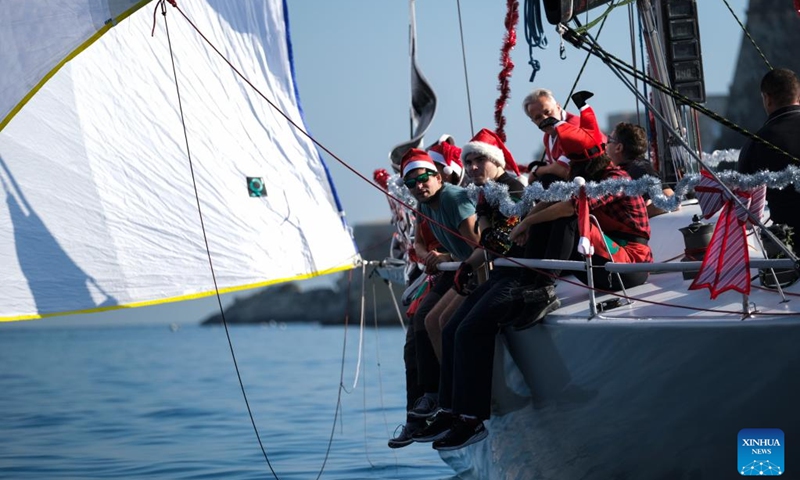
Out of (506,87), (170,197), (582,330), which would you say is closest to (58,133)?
(170,197)

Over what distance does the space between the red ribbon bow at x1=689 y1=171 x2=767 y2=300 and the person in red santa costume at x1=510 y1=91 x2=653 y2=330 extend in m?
0.66

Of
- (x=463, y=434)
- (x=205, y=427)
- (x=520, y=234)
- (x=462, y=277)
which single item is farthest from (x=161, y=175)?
(x=205, y=427)

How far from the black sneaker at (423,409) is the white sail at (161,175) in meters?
2.60

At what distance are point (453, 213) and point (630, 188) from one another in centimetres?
137

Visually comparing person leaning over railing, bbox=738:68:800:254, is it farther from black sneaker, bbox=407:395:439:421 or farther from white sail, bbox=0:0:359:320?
white sail, bbox=0:0:359:320

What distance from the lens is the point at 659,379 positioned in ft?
16.8

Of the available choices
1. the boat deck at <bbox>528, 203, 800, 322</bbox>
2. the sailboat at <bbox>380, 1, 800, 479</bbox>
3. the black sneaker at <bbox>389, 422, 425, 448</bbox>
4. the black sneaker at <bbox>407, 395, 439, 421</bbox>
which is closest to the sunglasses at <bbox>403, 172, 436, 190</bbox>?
the sailboat at <bbox>380, 1, 800, 479</bbox>

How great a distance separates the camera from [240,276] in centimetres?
902

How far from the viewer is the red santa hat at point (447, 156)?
7715mm

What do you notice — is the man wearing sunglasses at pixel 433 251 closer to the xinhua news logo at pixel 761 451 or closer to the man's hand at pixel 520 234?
the man's hand at pixel 520 234

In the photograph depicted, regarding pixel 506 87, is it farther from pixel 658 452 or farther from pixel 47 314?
pixel 658 452

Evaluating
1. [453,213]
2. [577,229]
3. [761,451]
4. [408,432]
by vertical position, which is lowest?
[408,432]

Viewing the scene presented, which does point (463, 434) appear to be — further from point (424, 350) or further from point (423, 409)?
point (424, 350)

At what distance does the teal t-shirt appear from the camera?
655 centimetres
